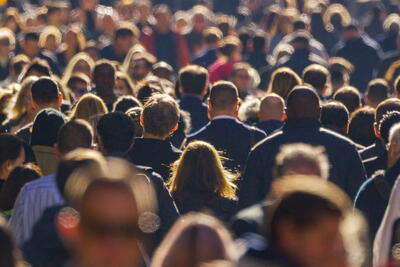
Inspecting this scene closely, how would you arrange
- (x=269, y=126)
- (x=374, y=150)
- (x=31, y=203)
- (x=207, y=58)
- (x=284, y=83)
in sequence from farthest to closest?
(x=207, y=58), (x=284, y=83), (x=269, y=126), (x=374, y=150), (x=31, y=203)

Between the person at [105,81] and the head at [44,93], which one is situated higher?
A: the head at [44,93]

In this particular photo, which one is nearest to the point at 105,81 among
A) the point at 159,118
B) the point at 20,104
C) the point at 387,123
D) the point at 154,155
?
the point at 20,104

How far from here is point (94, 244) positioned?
4270 millimetres

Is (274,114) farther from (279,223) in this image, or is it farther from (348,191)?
(279,223)

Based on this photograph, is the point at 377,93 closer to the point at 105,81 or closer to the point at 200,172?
the point at 105,81

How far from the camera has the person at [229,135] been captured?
400 inches

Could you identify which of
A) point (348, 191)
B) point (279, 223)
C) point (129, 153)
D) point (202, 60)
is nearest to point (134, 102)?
point (129, 153)

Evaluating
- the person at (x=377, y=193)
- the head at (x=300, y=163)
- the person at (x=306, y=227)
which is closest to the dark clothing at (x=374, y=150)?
the person at (x=377, y=193)

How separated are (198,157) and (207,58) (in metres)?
10.9

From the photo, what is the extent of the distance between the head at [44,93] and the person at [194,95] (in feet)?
6.27

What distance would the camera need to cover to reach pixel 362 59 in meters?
19.1

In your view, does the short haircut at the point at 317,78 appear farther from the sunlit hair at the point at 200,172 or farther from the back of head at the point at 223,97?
the sunlit hair at the point at 200,172

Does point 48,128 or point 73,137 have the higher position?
point 73,137

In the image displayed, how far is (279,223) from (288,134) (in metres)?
4.56
